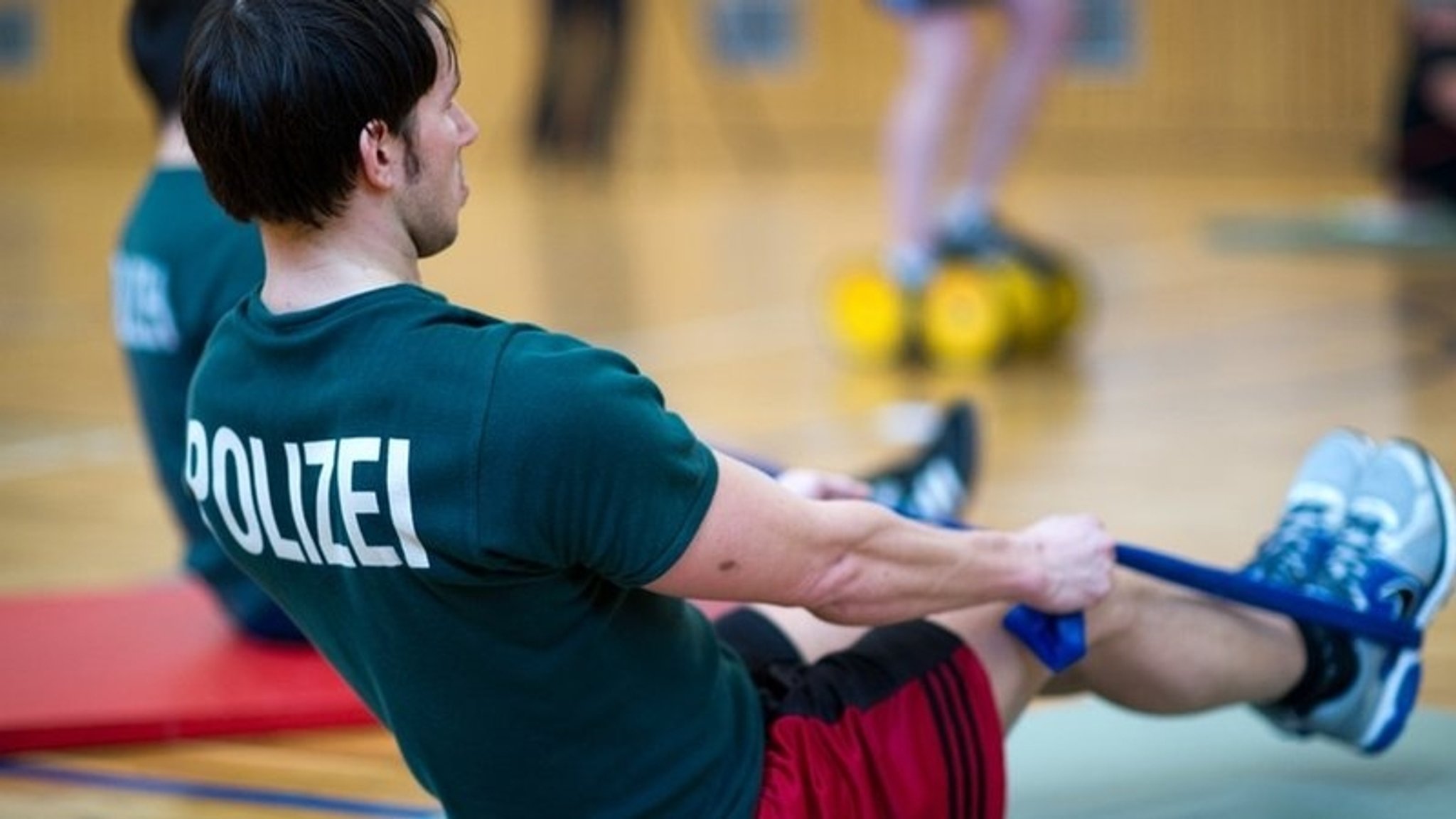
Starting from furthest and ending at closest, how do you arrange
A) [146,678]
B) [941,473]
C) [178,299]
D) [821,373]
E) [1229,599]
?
[821,373]
[941,473]
[146,678]
[178,299]
[1229,599]

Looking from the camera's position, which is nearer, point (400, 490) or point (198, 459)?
point (400, 490)

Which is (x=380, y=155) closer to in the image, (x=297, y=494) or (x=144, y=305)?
(x=297, y=494)

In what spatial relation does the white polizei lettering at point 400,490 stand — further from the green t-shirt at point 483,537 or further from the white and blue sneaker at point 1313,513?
the white and blue sneaker at point 1313,513

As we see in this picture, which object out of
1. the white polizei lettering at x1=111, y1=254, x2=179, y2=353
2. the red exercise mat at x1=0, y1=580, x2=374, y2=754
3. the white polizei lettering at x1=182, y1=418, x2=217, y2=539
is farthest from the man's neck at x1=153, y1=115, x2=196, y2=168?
the white polizei lettering at x1=182, y1=418, x2=217, y2=539

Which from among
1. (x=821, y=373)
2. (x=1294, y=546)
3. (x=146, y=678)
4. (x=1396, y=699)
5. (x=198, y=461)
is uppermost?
(x=198, y=461)

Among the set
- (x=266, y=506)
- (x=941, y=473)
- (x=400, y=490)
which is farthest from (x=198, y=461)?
(x=941, y=473)

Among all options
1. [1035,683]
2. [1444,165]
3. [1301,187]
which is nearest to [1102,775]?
[1035,683]

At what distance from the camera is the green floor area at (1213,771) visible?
6.97ft

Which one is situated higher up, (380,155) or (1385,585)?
(380,155)

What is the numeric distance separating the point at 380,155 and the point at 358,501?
226 millimetres

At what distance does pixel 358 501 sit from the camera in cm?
149

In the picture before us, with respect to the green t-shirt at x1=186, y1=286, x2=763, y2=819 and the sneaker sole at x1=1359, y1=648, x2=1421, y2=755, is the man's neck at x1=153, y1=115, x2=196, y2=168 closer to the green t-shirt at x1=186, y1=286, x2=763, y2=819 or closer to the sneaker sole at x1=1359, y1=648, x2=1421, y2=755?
the green t-shirt at x1=186, y1=286, x2=763, y2=819

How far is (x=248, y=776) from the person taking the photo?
2.40m

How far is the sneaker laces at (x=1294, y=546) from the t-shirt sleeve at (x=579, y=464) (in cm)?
72
